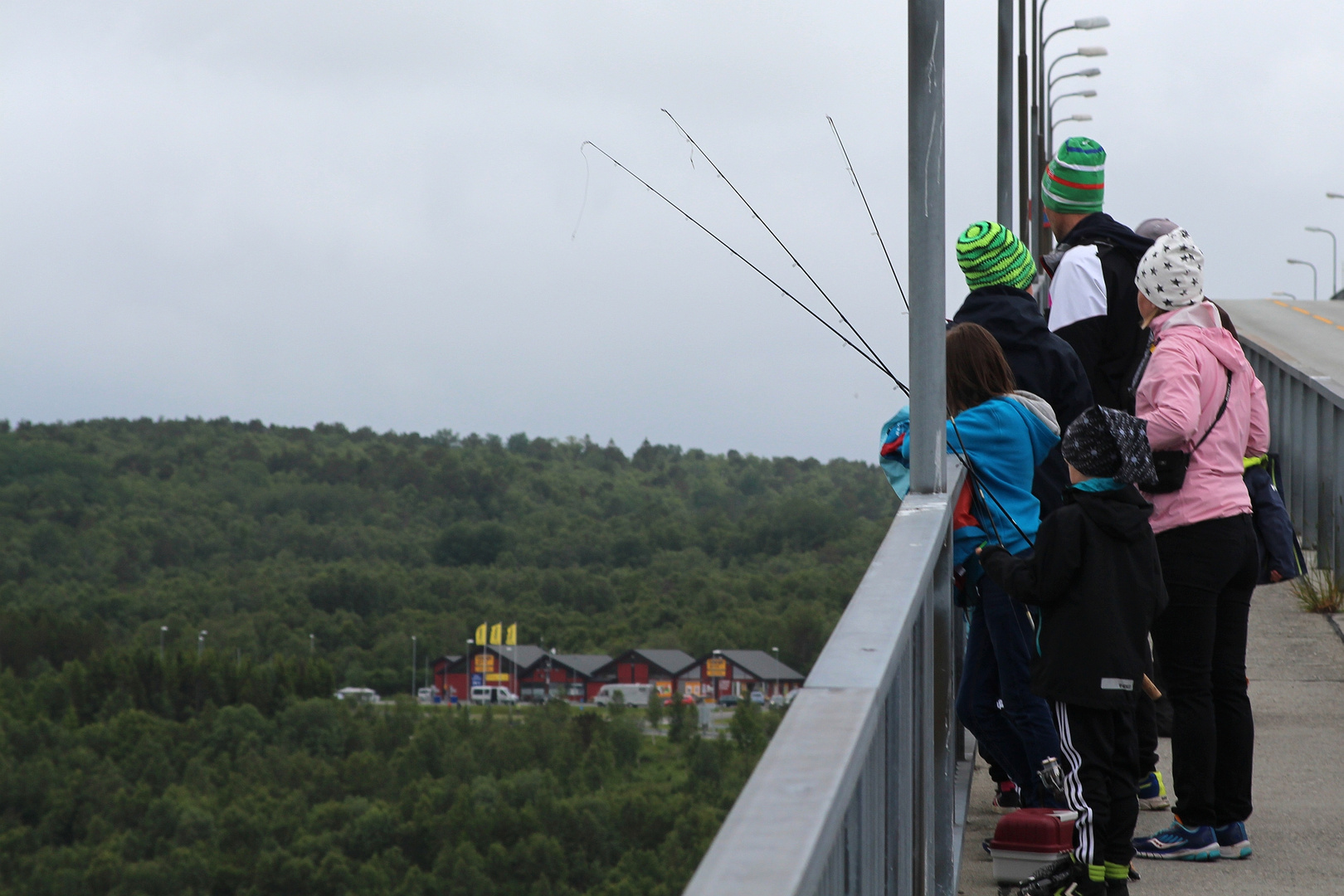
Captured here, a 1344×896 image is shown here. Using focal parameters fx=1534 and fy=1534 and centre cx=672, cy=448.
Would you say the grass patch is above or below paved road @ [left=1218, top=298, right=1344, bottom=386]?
below

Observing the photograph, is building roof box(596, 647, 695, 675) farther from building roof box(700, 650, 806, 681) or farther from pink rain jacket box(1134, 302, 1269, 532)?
pink rain jacket box(1134, 302, 1269, 532)

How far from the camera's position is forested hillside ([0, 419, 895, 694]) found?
13025 cm

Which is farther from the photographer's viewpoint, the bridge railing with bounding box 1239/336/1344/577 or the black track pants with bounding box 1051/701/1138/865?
the bridge railing with bounding box 1239/336/1344/577

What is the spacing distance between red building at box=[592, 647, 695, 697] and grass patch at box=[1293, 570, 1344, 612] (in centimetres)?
11541

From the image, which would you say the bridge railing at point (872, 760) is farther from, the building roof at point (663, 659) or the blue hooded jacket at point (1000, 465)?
the building roof at point (663, 659)

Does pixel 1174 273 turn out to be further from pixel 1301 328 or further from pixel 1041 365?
pixel 1301 328

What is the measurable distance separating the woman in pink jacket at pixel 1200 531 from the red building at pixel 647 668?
4713 inches

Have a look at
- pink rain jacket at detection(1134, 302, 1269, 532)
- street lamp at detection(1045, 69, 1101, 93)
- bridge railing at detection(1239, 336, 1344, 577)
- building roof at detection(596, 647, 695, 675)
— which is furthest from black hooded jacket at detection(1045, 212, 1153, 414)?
building roof at detection(596, 647, 695, 675)

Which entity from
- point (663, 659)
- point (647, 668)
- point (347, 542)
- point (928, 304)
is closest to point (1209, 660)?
point (928, 304)

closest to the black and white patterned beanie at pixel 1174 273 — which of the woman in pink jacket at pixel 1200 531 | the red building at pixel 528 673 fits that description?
the woman in pink jacket at pixel 1200 531

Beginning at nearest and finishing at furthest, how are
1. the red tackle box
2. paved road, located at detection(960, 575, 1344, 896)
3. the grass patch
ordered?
the red tackle box → paved road, located at detection(960, 575, 1344, 896) → the grass patch

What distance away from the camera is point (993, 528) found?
3.81 m

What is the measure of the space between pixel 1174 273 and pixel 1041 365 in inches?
16.6

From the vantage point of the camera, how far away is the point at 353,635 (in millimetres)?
140625
